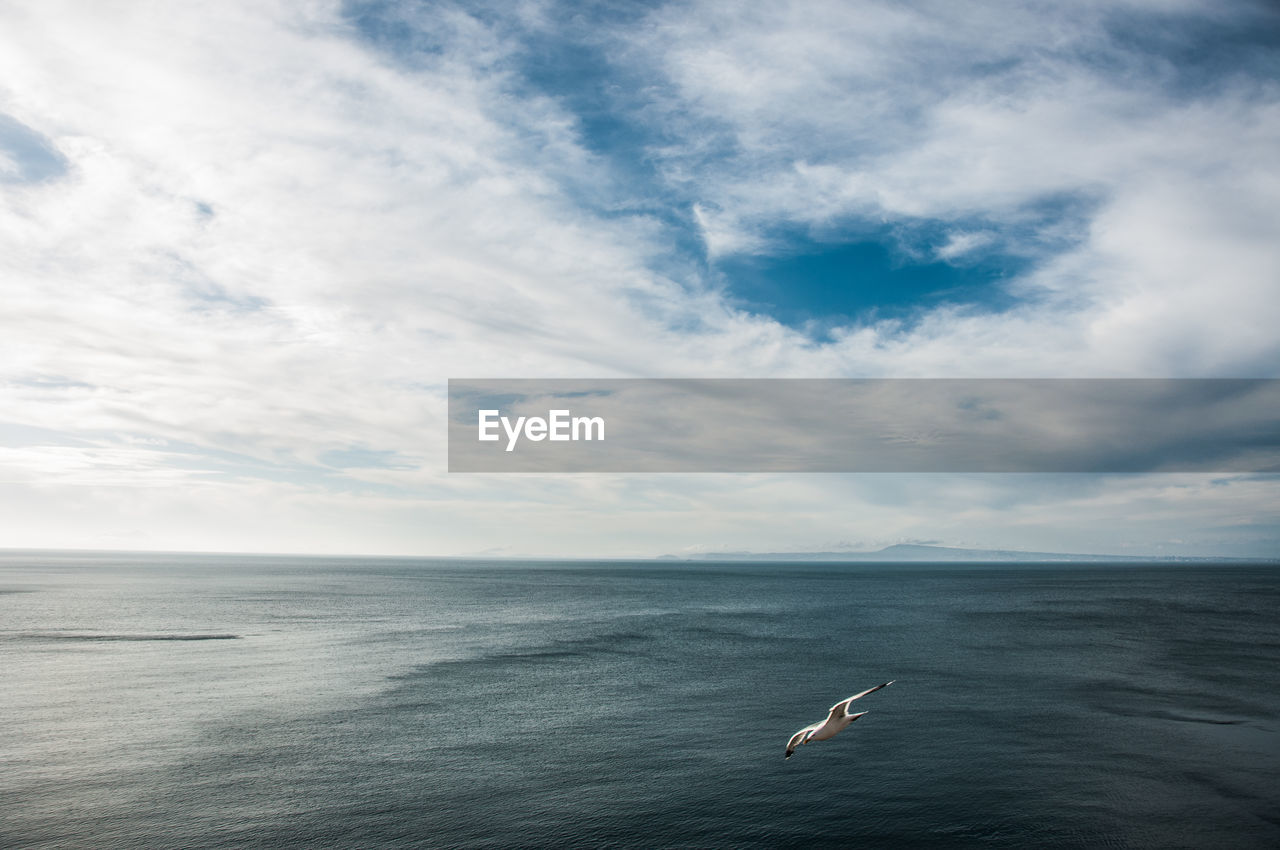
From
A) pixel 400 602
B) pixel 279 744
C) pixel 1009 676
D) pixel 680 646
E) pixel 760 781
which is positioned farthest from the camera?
pixel 400 602

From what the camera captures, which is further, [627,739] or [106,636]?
[106,636]

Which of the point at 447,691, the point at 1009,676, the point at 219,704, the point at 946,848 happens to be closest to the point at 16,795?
the point at 219,704

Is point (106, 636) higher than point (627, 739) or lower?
higher

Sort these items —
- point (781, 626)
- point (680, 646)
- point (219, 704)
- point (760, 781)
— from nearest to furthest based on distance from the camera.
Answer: point (760, 781) < point (219, 704) < point (680, 646) < point (781, 626)

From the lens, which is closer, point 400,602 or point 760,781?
point 760,781

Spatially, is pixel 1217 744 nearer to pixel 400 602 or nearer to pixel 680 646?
pixel 680 646

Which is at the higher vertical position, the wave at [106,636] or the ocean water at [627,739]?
the wave at [106,636]

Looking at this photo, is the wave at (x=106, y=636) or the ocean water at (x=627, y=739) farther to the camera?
the wave at (x=106, y=636)
